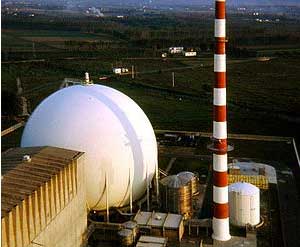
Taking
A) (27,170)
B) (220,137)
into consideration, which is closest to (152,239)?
(220,137)

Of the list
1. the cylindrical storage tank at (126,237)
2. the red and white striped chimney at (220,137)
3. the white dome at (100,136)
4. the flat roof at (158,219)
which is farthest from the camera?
the white dome at (100,136)

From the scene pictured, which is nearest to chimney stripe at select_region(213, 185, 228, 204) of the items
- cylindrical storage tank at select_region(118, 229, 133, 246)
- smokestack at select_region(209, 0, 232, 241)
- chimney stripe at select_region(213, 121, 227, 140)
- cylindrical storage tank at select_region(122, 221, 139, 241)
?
smokestack at select_region(209, 0, 232, 241)

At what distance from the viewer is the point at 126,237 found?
50.3 feet

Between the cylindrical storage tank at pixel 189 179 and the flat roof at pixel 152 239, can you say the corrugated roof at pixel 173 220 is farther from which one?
the cylindrical storage tank at pixel 189 179

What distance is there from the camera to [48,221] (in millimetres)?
13094

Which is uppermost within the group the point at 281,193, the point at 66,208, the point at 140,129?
the point at 140,129

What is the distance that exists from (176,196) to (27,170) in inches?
227

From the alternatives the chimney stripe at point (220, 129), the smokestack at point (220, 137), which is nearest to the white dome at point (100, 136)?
the smokestack at point (220, 137)

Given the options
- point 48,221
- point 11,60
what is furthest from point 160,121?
point 11,60

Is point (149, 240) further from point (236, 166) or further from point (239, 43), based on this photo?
point (239, 43)

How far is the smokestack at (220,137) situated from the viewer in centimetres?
1550

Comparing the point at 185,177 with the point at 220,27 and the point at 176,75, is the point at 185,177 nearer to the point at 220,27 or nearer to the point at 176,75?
the point at 220,27

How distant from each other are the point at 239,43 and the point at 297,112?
47424mm

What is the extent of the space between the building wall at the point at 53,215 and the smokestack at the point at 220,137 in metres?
4.23
